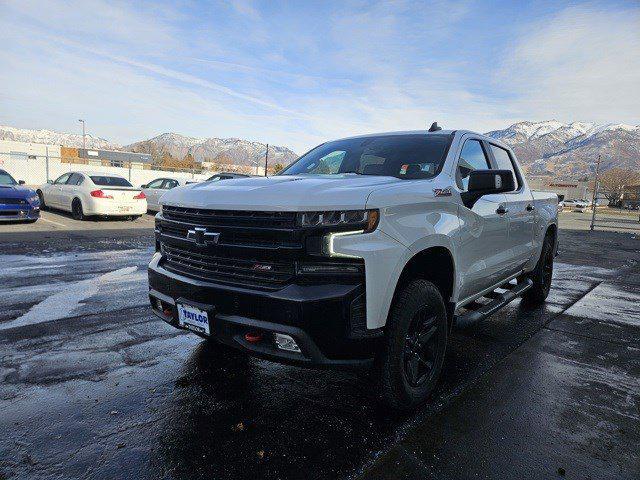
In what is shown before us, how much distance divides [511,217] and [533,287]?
6.06 ft

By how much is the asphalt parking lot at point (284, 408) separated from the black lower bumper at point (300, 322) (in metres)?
0.53

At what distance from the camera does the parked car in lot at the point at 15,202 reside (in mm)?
10641

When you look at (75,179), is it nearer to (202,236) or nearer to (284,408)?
(202,236)

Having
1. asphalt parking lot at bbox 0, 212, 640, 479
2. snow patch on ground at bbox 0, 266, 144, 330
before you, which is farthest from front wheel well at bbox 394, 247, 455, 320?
snow patch on ground at bbox 0, 266, 144, 330

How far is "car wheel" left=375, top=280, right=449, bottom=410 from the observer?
8.61 ft

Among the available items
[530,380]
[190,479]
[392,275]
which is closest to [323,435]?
Result: [190,479]

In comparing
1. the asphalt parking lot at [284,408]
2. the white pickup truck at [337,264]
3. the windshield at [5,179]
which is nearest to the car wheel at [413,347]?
the white pickup truck at [337,264]

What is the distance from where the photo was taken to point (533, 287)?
570cm

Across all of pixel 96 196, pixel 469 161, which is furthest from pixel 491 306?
pixel 96 196

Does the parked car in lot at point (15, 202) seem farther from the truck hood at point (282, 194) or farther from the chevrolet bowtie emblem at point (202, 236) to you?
the chevrolet bowtie emblem at point (202, 236)

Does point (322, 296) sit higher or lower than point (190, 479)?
higher

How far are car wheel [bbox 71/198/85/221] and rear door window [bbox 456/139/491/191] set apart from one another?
12.3m

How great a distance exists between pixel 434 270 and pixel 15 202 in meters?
11.2

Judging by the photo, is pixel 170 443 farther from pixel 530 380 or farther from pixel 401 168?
pixel 530 380
